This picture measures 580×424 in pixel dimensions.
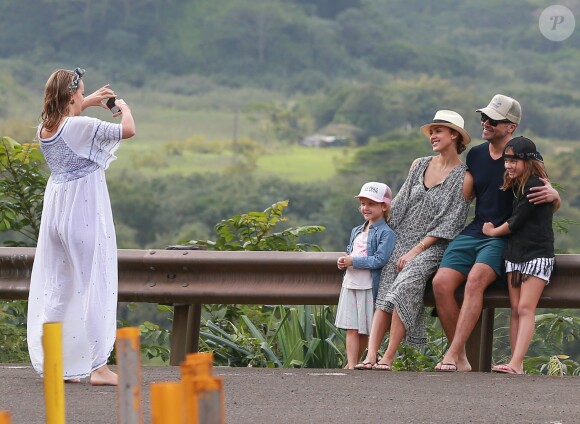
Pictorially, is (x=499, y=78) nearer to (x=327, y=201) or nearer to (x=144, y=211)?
(x=327, y=201)

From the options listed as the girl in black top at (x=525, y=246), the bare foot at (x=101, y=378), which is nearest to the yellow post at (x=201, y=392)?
the bare foot at (x=101, y=378)

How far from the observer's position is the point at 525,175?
7527mm

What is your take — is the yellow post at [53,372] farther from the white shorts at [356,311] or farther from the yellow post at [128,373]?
the white shorts at [356,311]

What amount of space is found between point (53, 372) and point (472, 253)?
4521 millimetres

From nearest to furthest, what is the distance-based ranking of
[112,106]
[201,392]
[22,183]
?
[201,392]
[112,106]
[22,183]

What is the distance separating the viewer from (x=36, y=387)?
6.93 metres

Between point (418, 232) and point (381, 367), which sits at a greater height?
point (418, 232)

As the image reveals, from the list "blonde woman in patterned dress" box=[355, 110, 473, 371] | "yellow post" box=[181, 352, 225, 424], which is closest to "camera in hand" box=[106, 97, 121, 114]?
"blonde woman in patterned dress" box=[355, 110, 473, 371]

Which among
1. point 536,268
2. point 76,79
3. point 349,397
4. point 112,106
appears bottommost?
point 349,397

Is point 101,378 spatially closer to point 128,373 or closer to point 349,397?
point 349,397

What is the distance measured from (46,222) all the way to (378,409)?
6.95 ft

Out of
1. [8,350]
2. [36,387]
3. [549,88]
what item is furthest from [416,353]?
[549,88]

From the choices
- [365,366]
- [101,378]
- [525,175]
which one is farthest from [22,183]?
Answer: [525,175]

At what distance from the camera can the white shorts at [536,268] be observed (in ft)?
24.6
